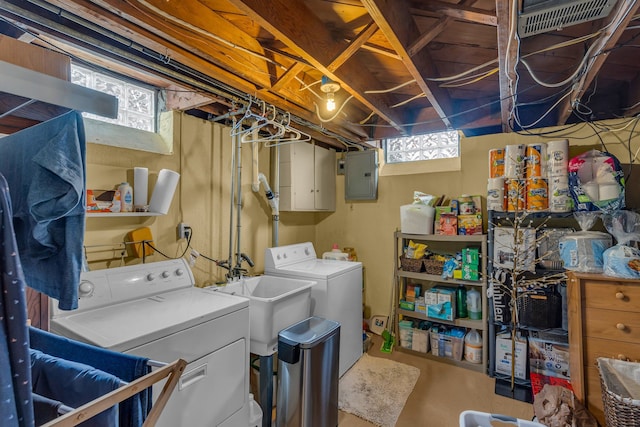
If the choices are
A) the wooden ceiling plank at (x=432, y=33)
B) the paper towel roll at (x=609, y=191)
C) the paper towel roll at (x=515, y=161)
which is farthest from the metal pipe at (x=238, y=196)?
the paper towel roll at (x=609, y=191)

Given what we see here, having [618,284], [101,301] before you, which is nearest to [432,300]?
[618,284]

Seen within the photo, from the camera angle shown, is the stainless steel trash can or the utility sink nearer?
the stainless steel trash can

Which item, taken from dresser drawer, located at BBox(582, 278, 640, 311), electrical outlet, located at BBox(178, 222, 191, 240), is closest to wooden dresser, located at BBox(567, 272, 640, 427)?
dresser drawer, located at BBox(582, 278, 640, 311)

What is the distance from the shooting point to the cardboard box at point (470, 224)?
9.03 ft

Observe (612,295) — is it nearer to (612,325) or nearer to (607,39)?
(612,325)

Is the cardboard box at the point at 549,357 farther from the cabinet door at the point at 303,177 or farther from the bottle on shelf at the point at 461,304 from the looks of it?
the cabinet door at the point at 303,177

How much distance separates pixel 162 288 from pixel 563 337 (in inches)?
117

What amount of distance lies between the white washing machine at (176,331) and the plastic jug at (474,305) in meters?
2.17

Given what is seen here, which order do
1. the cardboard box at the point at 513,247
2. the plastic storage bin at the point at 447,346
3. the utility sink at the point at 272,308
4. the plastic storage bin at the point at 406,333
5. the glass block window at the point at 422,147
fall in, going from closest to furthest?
the utility sink at the point at 272,308 < the cardboard box at the point at 513,247 < the plastic storage bin at the point at 447,346 < the plastic storage bin at the point at 406,333 < the glass block window at the point at 422,147

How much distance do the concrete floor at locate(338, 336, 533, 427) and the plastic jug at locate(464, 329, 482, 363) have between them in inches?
4.7

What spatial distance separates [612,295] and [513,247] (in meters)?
0.63

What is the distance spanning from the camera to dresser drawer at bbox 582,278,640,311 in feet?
5.95

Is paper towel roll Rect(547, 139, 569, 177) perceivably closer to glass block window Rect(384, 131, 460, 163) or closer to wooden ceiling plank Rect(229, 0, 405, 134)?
glass block window Rect(384, 131, 460, 163)

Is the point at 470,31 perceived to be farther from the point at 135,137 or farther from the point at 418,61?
the point at 135,137
